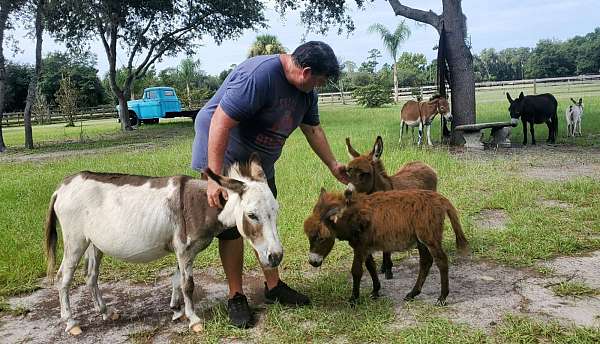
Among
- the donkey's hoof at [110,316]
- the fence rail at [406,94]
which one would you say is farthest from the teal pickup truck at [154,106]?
the donkey's hoof at [110,316]

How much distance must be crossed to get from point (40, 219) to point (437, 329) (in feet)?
19.1

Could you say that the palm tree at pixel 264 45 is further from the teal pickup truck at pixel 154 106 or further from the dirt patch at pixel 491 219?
the dirt patch at pixel 491 219

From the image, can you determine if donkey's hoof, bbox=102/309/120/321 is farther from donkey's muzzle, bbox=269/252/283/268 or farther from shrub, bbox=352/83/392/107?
shrub, bbox=352/83/392/107

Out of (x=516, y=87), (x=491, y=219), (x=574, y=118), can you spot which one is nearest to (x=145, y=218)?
(x=491, y=219)

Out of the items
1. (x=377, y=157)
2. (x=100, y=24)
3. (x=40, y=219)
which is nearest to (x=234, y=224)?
(x=377, y=157)

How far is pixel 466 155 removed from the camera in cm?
1154

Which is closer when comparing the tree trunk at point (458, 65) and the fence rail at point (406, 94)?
the tree trunk at point (458, 65)

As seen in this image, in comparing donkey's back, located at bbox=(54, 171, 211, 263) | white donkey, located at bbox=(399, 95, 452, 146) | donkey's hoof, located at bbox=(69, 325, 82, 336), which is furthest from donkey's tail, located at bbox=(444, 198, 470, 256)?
white donkey, located at bbox=(399, 95, 452, 146)

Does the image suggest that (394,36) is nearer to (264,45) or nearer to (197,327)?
(264,45)

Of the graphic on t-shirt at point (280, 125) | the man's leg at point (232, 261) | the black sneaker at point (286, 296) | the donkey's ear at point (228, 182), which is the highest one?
the graphic on t-shirt at point (280, 125)

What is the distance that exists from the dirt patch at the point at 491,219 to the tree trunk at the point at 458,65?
23.8ft

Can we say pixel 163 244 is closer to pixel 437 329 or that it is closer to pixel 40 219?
pixel 437 329

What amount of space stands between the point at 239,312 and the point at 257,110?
58.6 inches

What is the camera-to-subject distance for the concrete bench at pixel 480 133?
12531mm
